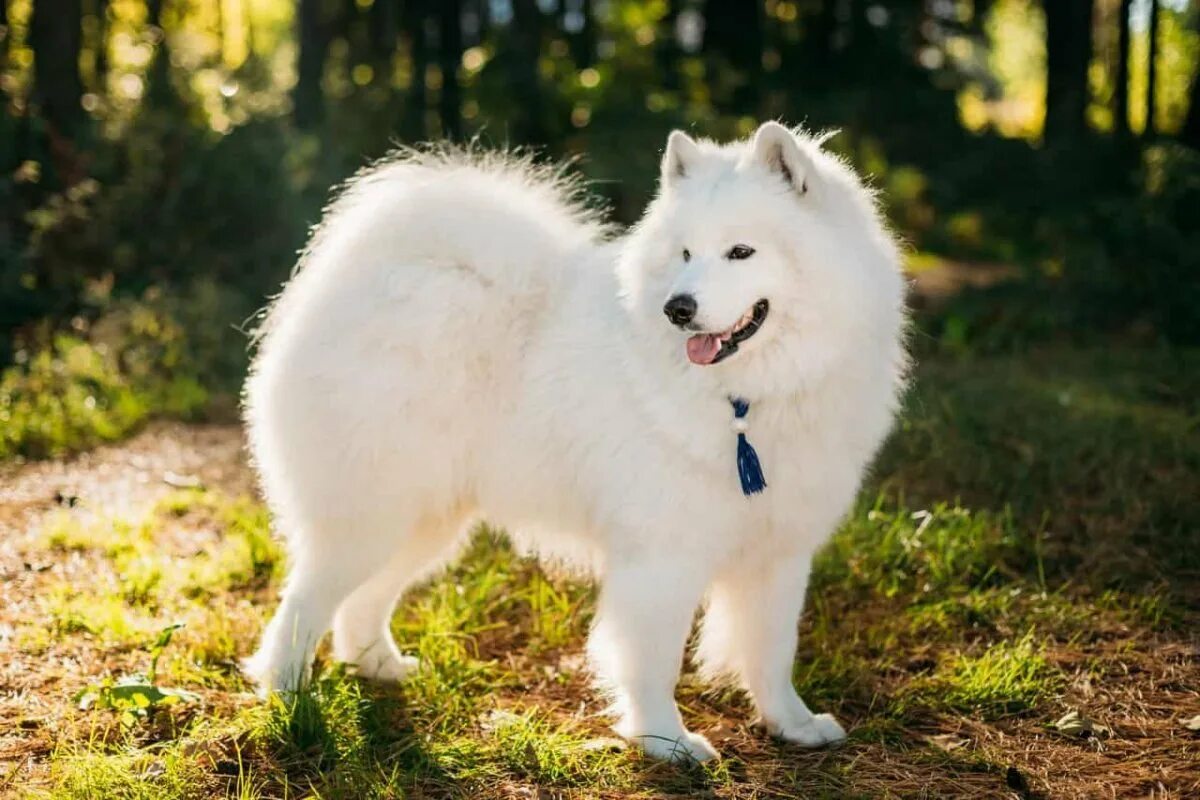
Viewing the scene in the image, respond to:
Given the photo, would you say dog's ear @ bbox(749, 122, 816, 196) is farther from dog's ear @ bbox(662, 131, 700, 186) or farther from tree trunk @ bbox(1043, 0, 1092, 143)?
tree trunk @ bbox(1043, 0, 1092, 143)

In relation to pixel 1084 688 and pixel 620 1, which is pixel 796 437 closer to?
pixel 1084 688

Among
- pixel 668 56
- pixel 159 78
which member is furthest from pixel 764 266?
pixel 668 56

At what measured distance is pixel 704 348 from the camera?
290 centimetres

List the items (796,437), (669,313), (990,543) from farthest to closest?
(990,543) < (796,437) < (669,313)

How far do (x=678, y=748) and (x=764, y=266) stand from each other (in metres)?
1.37

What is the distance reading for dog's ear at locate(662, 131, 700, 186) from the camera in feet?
10.2

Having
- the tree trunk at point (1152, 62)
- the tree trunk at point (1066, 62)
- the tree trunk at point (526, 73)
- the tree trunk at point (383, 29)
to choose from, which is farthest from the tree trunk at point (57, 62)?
the tree trunk at point (1152, 62)

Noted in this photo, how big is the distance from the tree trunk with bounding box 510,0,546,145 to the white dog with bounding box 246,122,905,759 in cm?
639

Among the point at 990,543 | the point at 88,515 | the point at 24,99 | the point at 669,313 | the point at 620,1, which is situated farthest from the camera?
the point at 620,1

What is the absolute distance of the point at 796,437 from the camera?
3.09 m

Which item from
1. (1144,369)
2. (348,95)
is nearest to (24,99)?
(348,95)

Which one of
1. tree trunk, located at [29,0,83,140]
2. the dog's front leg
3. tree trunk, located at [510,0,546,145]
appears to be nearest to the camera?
the dog's front leg

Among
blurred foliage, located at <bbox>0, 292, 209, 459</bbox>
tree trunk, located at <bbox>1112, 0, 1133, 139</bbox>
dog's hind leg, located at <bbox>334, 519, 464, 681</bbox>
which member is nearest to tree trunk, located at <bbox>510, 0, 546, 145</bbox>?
blurred foliage, located at <bbox>0, 292, 209, 459</bbox>

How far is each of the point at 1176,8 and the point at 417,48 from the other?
26.1ft
